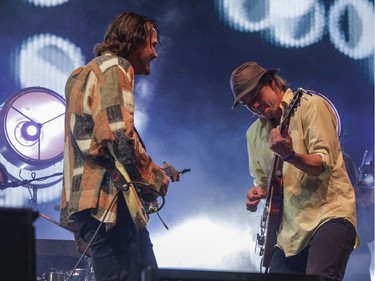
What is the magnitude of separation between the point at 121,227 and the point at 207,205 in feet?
12.0

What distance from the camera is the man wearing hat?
3.21 m

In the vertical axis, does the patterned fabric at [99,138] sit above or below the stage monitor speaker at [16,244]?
above

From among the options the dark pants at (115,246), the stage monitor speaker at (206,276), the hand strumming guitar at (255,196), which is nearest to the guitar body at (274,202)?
the hand strumming guitar at (255,196)

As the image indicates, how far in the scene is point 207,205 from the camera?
652 cm

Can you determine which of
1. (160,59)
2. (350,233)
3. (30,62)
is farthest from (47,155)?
(350,233)

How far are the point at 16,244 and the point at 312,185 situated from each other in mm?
1934

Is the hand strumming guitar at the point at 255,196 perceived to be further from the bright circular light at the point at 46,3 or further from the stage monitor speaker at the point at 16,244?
the bright circular light at the point at 46,3

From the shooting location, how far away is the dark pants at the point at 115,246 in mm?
2836

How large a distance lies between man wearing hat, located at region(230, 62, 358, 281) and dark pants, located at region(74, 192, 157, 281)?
74 centimetres

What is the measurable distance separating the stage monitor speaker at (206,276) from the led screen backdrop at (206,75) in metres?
3.84

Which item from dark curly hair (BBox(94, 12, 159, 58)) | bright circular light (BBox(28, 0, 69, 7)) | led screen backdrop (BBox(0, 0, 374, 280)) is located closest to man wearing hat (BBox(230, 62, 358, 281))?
dark curly hair (BBox(94, 12, 159, 58))

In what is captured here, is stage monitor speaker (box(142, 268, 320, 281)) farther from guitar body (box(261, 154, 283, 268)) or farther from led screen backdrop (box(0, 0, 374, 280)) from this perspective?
led screen backdrop (box(0, 0, 374, 280))

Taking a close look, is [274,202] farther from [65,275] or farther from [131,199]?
[65,275]

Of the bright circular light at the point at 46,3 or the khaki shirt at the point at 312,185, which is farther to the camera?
the bright circular light at the point at 46,3
